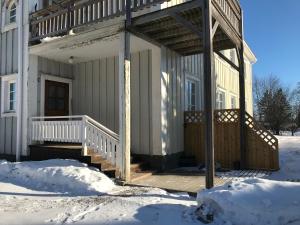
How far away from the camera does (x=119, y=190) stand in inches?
274

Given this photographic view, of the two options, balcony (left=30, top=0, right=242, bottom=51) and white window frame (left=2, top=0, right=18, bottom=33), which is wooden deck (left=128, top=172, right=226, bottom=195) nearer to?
balcony (left=30, top=0, right=242, bottom=51)

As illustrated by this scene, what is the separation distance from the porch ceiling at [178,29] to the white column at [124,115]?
0.59 metres

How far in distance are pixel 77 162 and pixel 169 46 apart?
4.33m

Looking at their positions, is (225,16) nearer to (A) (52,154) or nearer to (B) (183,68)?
(B) (183,68)

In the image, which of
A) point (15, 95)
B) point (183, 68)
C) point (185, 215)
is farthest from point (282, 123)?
point (185, 215)

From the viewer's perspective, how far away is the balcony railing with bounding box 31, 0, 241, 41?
323 inches

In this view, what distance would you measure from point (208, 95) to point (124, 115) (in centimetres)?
220

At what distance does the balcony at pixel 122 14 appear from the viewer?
7.63 metres

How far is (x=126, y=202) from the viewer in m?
5.73

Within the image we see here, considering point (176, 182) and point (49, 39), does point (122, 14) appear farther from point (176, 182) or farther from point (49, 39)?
point (176, 182)

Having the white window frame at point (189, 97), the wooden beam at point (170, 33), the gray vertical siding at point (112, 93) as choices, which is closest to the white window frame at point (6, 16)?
the gray vertical siding at point (112, 93)

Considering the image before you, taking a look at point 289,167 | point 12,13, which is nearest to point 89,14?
point 12,13

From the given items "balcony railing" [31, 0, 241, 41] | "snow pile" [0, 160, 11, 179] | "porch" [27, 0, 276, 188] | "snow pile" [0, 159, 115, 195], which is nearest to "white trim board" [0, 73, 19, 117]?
"porch" [27, 0, 276, 188]

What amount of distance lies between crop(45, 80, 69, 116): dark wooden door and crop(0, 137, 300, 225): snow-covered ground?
358cm
